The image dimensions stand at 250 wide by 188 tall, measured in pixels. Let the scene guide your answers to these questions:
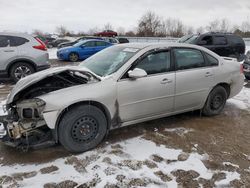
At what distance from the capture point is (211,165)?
322 centimetres

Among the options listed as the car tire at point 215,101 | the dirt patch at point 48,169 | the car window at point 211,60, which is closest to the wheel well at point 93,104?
the dirt patch at point 48,169

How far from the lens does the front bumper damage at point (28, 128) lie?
3.17 metres

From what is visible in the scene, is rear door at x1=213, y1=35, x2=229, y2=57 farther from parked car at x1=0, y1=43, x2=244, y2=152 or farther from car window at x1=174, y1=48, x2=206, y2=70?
car window at x1=174, y1=48, x2=206, y2=70

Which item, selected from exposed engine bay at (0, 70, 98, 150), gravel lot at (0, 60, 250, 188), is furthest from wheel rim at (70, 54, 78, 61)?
exposed engine bay at (0, 70, 98, 150)

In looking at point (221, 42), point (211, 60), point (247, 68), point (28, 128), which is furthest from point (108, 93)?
point (221, 42)

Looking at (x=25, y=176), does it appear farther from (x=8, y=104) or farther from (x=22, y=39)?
(x=22, y=39)

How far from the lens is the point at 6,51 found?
7523mm

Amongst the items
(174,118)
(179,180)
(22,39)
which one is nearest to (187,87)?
(174,118)

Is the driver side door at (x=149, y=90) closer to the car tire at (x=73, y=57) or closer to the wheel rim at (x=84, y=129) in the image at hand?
the wheel rim at (x=84, y=129)

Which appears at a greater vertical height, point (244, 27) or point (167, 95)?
point (244, 27)

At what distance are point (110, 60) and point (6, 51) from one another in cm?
496

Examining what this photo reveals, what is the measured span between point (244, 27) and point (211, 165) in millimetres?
45920

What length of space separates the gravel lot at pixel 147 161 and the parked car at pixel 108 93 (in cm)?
27

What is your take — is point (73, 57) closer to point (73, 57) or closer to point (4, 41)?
point (73, 57)
